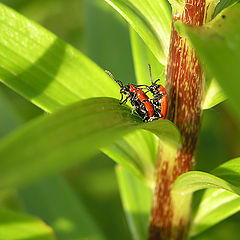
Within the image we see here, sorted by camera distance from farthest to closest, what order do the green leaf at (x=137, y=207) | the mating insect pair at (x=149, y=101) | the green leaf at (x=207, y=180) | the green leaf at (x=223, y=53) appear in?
Answer: 1. the green leaf at (x=137, y=207)
2. the mating insect pair at (x=149, y=101)
3. the green leaf at (x=207, y=180)
4. the green leaf at (x=223, y=53)

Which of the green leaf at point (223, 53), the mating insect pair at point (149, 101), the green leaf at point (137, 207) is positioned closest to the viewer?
the green leaf at point (223, 53)

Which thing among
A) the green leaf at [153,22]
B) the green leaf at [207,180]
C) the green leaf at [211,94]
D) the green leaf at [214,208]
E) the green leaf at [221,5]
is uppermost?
the green leaf at [153,22]

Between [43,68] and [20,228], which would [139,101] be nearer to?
[43,68]

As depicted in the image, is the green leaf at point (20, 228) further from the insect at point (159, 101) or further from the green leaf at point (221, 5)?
the green leaf at point (221, 5)

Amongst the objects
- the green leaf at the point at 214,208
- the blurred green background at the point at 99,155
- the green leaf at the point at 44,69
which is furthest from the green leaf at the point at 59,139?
the blurred green background at the point at 99,155

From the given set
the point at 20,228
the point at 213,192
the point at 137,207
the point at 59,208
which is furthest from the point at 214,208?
the point at 59,208

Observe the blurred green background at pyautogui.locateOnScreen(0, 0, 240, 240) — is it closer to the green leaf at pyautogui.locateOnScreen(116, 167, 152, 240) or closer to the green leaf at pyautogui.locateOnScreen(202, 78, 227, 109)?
the green leaf at pyautogui.locateOnScreen(116, 167, 152, 240)
